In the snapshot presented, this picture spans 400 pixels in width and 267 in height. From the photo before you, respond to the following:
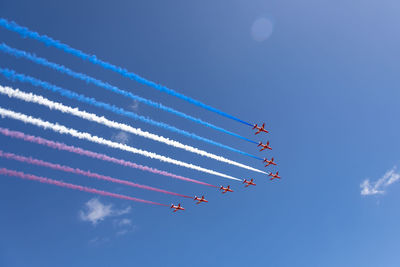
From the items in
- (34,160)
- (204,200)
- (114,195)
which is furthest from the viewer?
(204,200)

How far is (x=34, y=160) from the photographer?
2061 cm

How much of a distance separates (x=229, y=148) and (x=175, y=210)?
1311 centimetres

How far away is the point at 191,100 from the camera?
27.1 meters

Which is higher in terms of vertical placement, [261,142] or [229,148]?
[261,142]

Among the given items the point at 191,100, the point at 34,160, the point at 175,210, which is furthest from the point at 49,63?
the point at 175,210

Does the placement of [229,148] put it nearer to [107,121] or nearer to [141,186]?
[141,186]

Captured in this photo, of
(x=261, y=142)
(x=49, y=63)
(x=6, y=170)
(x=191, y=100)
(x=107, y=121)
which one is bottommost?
(x=6, y=170)

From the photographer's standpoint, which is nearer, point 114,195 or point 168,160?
point 114,195

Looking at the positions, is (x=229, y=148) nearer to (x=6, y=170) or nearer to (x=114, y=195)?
(x=114, y=195)

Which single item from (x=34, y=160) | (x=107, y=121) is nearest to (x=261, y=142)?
(x=107, y=121)

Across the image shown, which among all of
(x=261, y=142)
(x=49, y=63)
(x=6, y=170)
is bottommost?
(x=6, y=170)

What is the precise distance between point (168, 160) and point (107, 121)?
29.6 ft

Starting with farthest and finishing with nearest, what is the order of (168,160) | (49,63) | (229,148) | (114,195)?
1. (229,148)
2. (168,160)
3. (114,195)
4. (49,63)

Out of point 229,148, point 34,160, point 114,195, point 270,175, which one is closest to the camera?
point 34,160
